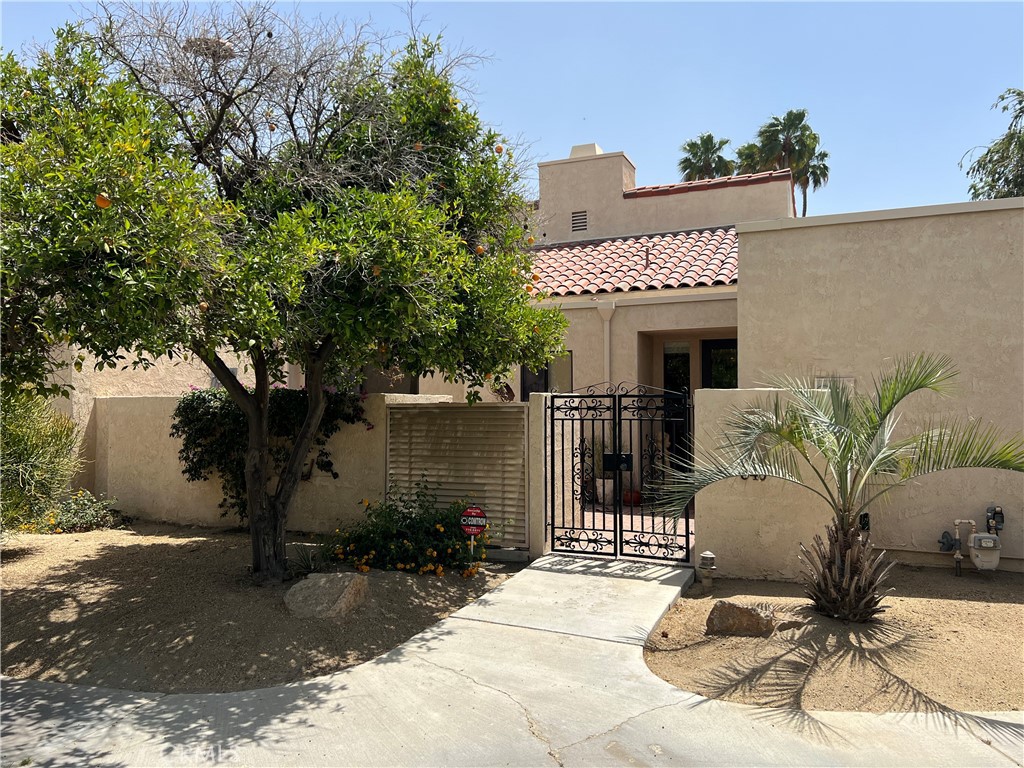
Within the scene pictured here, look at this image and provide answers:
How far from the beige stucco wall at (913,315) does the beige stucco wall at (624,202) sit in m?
5.30

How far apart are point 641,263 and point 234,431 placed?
7724mm

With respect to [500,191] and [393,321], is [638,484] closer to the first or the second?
[500,191]

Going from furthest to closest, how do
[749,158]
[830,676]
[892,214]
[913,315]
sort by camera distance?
1. [749,158]
2. [892,214]
3. [913,315]
4. [830,676]

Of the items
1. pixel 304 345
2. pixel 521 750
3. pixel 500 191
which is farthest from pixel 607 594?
pixel 500 191

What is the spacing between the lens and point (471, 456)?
9609 millimetres

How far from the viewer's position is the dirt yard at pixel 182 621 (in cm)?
577

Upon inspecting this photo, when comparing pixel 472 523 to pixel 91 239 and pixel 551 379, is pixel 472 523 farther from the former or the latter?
pixel 551 379

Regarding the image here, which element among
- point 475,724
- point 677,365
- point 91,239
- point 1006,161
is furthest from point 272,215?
point 1006,161

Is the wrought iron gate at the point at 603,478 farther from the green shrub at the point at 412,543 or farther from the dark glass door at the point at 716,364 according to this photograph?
the dark glass door at the point at 716,364

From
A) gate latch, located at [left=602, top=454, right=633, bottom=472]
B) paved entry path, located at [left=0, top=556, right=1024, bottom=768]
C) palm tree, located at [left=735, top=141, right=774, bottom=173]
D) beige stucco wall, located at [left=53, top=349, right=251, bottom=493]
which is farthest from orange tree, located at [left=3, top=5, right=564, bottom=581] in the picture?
palm tree, located at [left=735, top=141, right=774, bottom=173]

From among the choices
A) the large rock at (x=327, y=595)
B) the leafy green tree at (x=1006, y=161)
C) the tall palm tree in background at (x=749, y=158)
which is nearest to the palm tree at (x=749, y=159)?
the tall palm tree in background at (x=749, y=158)

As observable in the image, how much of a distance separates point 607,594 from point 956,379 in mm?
4983

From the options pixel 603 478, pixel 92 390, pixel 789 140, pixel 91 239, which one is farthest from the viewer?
pixel 789 140

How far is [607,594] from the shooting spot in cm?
754
